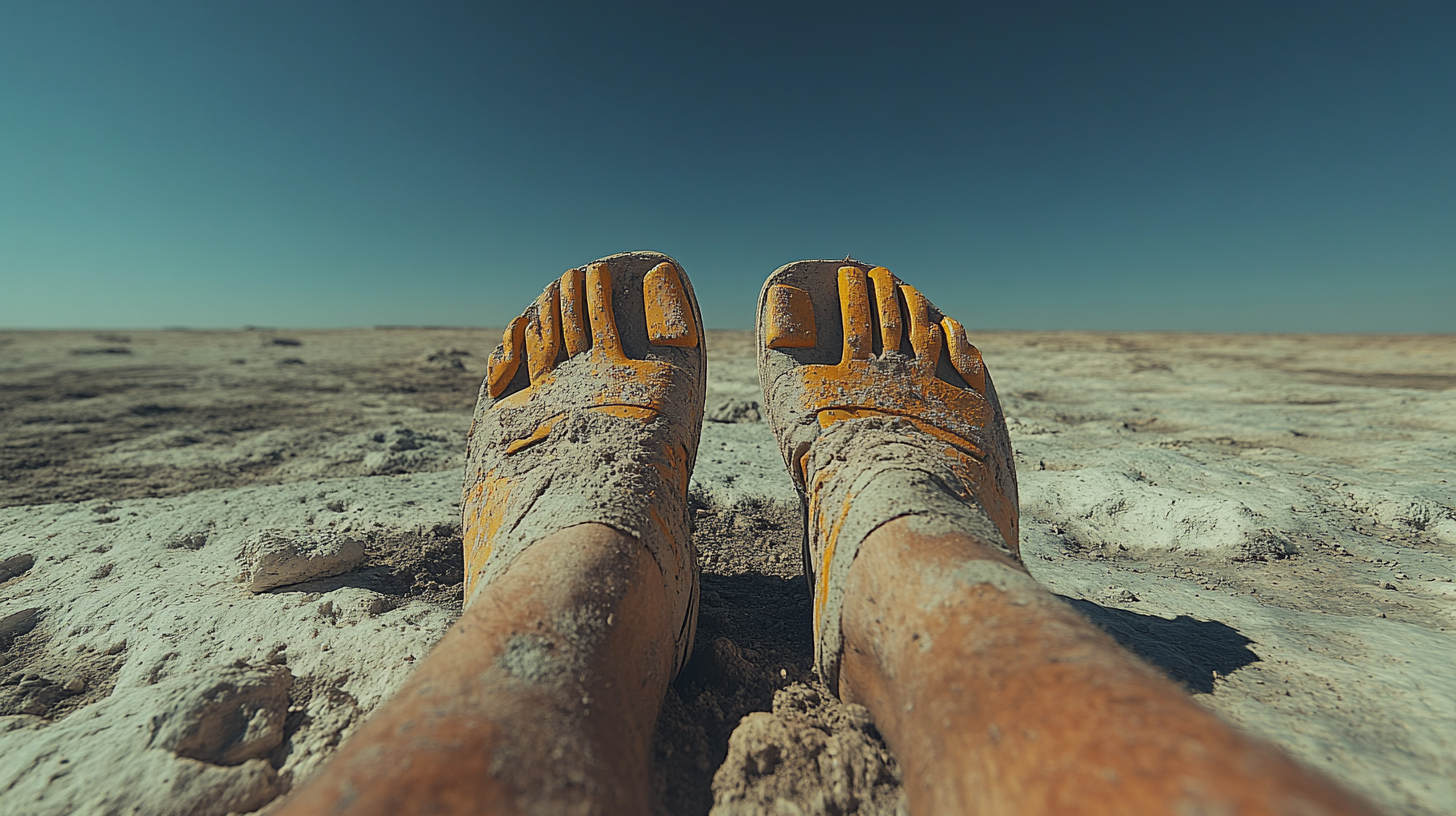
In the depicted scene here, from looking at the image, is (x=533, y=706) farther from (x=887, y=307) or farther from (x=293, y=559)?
(x=887, y=307)

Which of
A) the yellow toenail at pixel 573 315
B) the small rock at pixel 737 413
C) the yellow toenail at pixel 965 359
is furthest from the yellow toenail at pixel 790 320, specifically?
the small rock at pixel 737 413

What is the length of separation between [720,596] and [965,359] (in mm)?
983

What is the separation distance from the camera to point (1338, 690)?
3.04ft

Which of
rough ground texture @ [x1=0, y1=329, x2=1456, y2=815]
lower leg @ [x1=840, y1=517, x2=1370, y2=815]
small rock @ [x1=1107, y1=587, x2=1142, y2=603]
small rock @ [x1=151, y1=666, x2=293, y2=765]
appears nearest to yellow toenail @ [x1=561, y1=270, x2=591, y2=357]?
rough ground texture @ [x1=0, y1=329, x2=1456, y2=815]

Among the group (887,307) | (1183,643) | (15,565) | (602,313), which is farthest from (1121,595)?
(15,565)

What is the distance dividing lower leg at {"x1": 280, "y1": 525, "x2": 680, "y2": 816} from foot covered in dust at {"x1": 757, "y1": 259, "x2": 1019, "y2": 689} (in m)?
0.38

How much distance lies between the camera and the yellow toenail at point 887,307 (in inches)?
67.6

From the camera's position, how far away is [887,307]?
5.78ft

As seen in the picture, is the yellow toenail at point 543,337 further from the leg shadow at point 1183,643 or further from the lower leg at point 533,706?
the leg shadow at point 1183,643

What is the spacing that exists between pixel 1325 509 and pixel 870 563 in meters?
1.84

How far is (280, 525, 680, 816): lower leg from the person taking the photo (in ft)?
1.67

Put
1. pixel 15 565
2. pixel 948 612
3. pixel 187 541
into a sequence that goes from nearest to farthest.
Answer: pixel 948 612
pixel 15 565
pixel 187 541

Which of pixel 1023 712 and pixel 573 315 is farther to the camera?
pixel 573 315

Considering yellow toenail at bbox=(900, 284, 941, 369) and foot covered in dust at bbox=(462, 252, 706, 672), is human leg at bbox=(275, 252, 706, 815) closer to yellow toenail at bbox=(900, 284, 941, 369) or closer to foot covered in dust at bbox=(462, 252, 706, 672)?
foot covered in dust at bbox=(462, 252, 706, 672)
